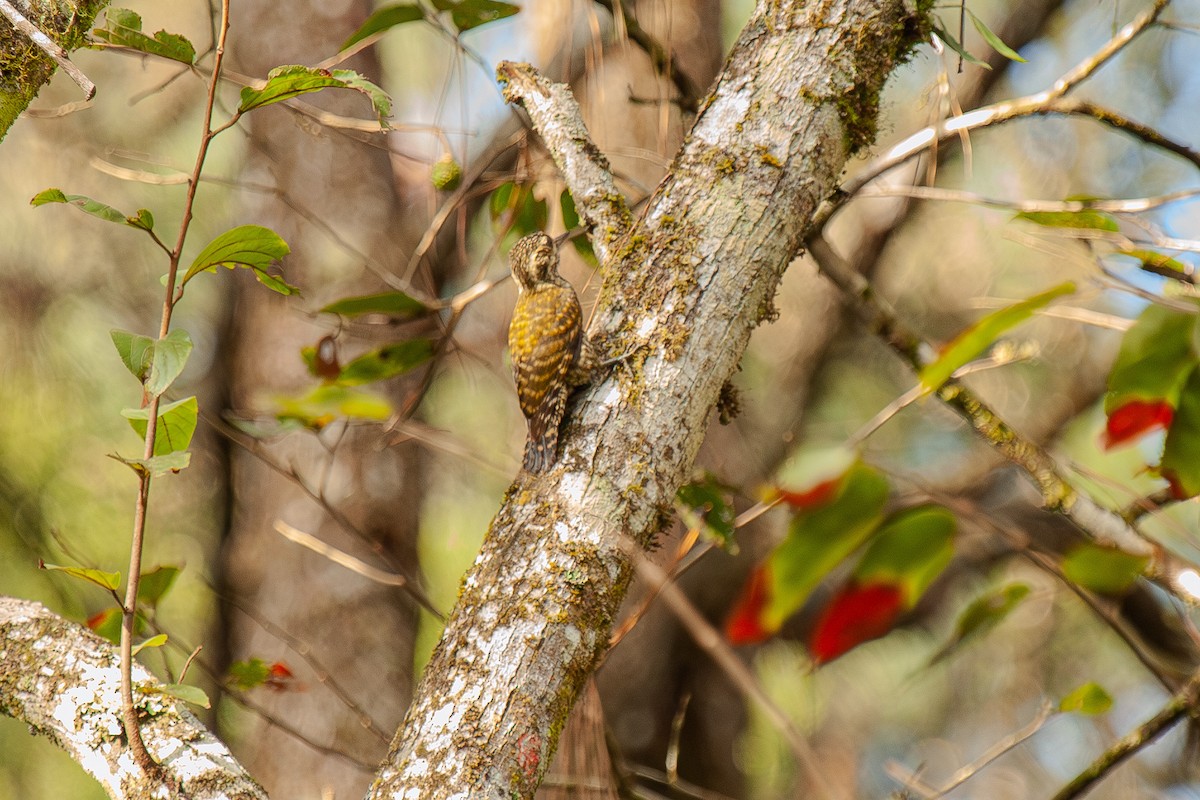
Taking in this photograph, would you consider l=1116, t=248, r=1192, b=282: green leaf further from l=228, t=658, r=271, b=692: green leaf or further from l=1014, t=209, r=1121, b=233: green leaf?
l=228, t=658, r=271, b=692: green leaf

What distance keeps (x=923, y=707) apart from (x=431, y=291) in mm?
3682

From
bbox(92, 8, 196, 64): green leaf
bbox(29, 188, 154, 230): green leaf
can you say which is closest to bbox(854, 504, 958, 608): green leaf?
bbox(29, 188, 154, 230): green leaf

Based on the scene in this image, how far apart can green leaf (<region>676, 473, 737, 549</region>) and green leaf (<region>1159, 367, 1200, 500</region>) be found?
814mm

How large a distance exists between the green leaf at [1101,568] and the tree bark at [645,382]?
0.54 metres

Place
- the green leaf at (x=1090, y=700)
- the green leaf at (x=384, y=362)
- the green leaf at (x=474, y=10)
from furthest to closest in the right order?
the green leaf at (x=384, y=362)
the green leaf at (x=474, y=10)
the green leaf at (x=1090, y=700)

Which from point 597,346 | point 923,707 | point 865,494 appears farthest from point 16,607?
point 923,707

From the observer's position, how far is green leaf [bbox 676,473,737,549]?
189 centimetres

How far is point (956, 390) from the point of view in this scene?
177 centimetres

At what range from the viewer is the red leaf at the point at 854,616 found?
1.40 metres

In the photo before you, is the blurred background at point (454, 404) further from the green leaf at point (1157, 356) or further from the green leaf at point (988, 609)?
the green leaf at point (1157, 356)

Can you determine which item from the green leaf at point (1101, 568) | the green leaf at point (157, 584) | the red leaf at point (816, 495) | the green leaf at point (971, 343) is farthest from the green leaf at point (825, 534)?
the green leaf at point (157, 584)

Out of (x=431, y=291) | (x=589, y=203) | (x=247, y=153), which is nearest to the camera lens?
(x=589, y=203)

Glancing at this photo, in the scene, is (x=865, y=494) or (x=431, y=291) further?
(x=431, y=291)

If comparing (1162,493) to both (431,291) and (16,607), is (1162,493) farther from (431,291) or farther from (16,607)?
(431,291)
